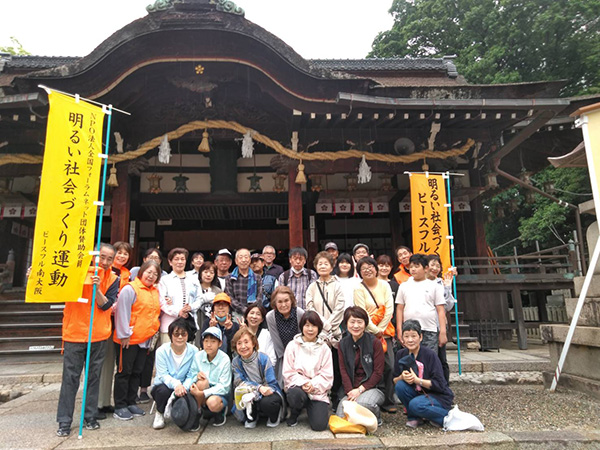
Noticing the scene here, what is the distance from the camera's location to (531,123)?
792 cm

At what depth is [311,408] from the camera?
3646 mm

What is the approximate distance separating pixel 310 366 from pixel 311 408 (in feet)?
1.22

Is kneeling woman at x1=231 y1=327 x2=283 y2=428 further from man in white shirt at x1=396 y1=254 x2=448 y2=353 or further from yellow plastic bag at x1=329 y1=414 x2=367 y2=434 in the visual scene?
man in white shirt at x1=396 y1=254 x2=448 y2=353

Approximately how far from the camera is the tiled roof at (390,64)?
457 inches

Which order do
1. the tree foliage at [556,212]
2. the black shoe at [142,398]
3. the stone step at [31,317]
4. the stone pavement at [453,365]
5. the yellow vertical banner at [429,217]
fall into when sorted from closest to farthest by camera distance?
the black shoe at [142,398] → the stone pavement at [453,365] → the yellow vertical banner at [429,217] → the stone step at [31,317] → the tree foliage at [556,212]

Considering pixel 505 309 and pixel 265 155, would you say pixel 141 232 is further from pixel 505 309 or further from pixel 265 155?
pixel 505 309

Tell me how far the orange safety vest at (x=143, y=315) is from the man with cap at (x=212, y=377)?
779mm

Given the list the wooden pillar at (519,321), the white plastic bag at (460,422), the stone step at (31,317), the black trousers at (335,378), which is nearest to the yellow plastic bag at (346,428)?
the black trousers at (335,378)

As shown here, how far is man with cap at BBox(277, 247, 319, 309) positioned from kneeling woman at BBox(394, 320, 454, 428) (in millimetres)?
1410

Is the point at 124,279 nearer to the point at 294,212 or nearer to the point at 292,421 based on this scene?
the point at 292,421

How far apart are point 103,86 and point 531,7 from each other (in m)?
20.6

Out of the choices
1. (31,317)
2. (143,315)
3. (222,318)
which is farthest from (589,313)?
(31,317)

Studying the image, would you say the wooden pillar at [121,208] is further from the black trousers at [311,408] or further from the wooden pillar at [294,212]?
the black trousers at [311,408]

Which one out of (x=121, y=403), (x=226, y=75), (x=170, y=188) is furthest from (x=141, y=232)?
(x=121, y=403)
